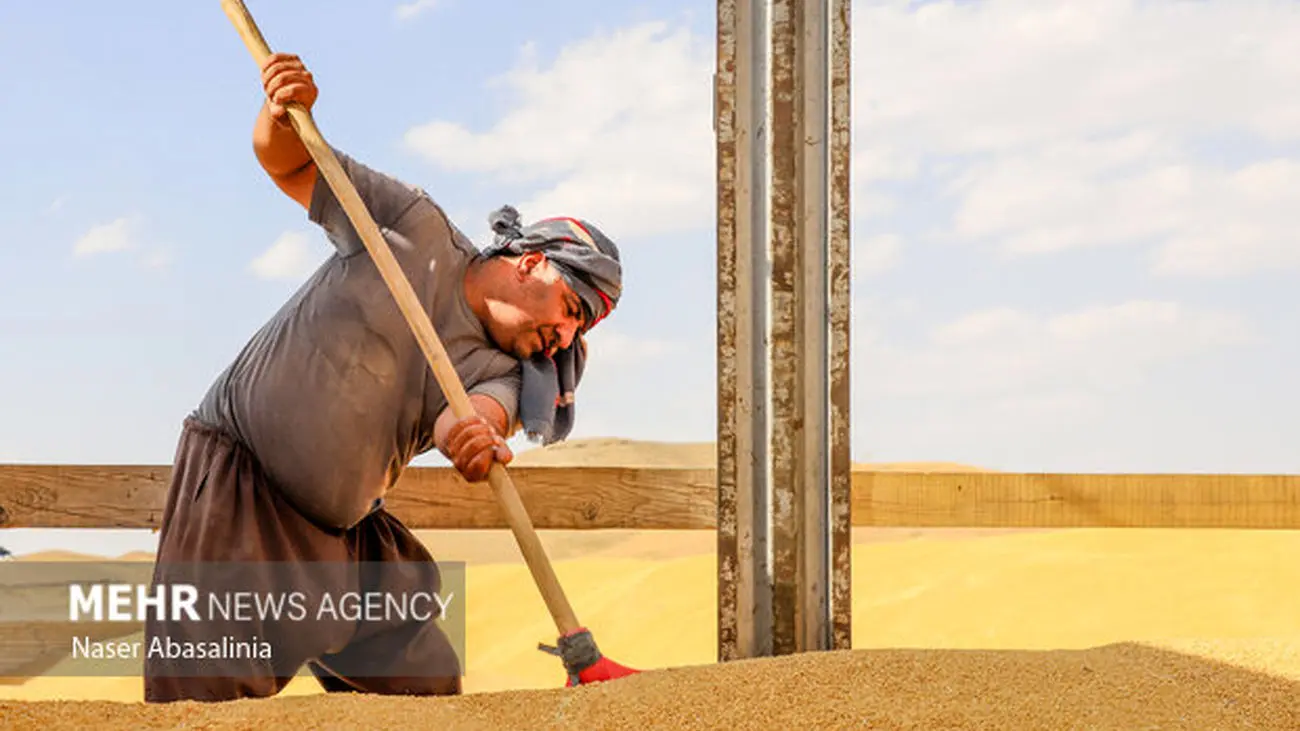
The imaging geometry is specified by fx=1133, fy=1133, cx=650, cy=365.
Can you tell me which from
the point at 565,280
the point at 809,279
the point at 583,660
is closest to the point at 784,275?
the point at 809,279

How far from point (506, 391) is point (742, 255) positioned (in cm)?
52

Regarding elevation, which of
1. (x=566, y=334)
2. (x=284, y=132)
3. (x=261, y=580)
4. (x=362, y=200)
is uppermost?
(x=284, y=132)

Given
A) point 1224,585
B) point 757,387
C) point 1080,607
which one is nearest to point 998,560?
point 1080,607

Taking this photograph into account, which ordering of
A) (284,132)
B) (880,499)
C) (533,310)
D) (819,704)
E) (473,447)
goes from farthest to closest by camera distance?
(880,499)
(533,310)
(284,132)
(473,447)
(819,704)

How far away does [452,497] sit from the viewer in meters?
2.82

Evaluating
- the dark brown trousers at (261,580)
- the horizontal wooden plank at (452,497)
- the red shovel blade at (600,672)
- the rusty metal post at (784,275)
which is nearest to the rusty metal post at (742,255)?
the rusty metal post at (784,275)

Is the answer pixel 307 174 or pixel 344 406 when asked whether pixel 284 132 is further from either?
pixel 344 406

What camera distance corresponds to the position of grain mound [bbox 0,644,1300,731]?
4.96 feet

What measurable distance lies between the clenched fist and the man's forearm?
33 mm

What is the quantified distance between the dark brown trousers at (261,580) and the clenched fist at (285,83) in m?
0.65

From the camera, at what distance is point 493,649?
4004 mm

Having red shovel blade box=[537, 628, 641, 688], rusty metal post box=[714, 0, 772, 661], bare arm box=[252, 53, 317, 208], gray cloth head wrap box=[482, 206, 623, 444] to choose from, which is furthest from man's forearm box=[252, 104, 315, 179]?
red shovel blade box=[537, 628, 641, 688]

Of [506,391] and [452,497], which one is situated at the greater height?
[506,391]

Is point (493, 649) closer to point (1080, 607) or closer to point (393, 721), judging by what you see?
point (1080, 607)
